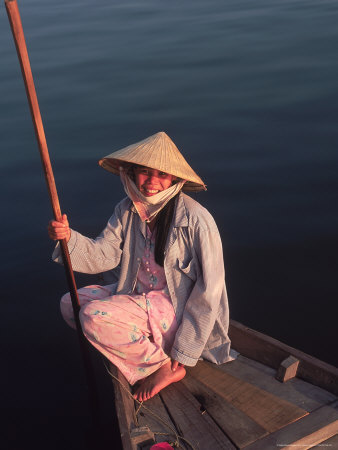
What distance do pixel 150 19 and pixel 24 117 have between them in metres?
5.75

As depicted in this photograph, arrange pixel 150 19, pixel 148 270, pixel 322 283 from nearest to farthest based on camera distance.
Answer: pixel 148 270 → pixel 322 283 → pixel 150 19

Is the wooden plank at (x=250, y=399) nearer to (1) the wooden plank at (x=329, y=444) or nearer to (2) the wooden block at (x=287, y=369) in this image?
(2) the wooden block at (x=287, y=369)

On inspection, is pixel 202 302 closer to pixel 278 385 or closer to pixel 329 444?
pixel 278 385

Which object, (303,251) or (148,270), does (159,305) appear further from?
(303,251)

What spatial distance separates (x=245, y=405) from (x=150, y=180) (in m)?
1.19

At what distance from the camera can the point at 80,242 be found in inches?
111

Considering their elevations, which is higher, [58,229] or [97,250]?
[58,229]

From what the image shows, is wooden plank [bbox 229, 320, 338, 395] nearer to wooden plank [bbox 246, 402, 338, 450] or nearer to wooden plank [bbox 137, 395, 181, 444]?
wooden plank [bbox 246, 402, 338, 450]

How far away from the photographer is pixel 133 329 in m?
2.70

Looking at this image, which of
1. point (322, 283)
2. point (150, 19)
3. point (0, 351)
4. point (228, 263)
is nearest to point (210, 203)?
A: point (228, 263)

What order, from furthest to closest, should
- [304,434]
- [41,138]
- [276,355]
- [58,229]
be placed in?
[276,355] < [58,229] < [41,138] < [304,434]

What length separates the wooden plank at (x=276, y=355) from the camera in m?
2.58

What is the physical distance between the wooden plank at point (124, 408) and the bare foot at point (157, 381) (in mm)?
59

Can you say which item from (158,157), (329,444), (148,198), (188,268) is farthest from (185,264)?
(329,444)
